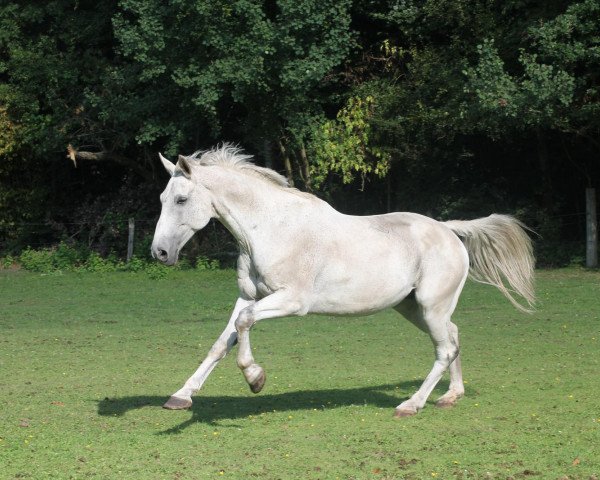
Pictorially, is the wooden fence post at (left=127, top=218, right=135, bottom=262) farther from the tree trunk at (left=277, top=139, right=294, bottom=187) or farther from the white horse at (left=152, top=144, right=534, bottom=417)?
the white horse at (left=152, top=144, right=534, bottom=417)

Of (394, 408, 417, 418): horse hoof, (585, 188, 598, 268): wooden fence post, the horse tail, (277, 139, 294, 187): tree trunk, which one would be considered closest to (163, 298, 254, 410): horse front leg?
(394, 408, 417, 418): horse hoof

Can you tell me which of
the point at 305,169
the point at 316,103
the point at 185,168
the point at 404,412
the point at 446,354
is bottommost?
the point at 404,412

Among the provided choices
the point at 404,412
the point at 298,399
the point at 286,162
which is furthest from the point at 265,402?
the point at 286,162

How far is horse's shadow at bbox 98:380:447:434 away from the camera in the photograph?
8.98 metres

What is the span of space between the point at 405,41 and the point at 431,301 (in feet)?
60.8

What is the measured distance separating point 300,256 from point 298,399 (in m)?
1.73

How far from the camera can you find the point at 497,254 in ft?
33.9

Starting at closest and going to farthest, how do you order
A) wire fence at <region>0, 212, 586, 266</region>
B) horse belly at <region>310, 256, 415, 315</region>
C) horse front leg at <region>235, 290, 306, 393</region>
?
horse front leg at <region>235, 290, 306, 393</region>
horse belly at <region>310, 256, 415, 315</region>
wire fence at <region>0, 212, 586, 266</region>

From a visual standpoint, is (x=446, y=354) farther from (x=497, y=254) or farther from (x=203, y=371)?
(x=203, y=371)

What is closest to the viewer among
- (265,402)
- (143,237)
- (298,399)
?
(265,402)

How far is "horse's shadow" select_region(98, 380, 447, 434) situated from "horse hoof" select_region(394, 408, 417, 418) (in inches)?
16.2

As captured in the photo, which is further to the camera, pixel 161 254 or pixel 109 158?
pixel 109 158

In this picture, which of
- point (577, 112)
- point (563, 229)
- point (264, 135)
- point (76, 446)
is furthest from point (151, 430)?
point (563, 229)

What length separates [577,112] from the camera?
2189 centimetres
